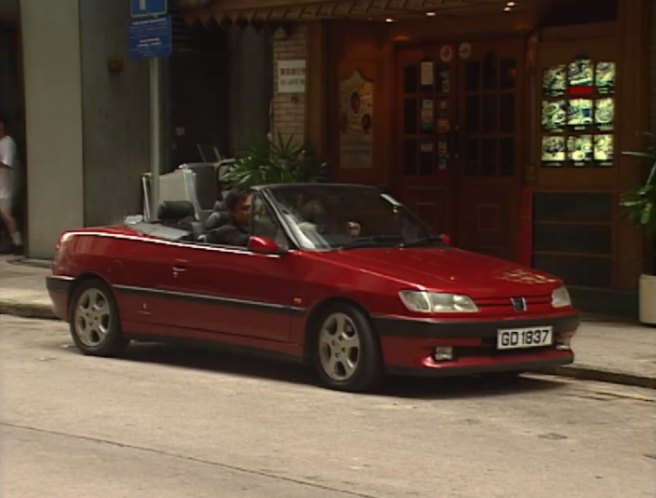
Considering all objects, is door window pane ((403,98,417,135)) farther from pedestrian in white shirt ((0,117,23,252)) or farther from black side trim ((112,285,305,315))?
pedestrian in white shirt ((0,117,23,252))

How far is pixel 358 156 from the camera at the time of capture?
1505cm

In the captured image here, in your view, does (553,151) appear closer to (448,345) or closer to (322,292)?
(322,292)

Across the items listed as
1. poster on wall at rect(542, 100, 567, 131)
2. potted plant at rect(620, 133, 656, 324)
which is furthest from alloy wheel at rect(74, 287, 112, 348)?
poster on wall at rect(542, 100, 567, 131)

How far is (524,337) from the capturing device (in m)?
A: 8.78

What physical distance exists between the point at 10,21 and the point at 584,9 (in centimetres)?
895

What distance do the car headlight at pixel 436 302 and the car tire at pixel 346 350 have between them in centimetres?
38

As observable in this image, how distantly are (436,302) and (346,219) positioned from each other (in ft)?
4.95

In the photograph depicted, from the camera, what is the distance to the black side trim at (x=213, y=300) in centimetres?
919

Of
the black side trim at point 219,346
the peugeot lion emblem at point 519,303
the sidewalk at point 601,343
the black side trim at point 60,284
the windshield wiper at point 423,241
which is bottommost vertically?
the sidewalk at point 601,343

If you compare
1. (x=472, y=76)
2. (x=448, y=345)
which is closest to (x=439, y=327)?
(x=448, y=345)

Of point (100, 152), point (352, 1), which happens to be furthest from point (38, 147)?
point (352, 1)

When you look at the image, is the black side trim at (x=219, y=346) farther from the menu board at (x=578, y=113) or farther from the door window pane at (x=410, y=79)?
the door window pane at (x=410, y=79)

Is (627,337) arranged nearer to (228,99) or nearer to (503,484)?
(503,484)

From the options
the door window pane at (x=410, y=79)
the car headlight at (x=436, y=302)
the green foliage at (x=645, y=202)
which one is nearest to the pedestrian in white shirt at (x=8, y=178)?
the door window pane at (x=410, y=79)
